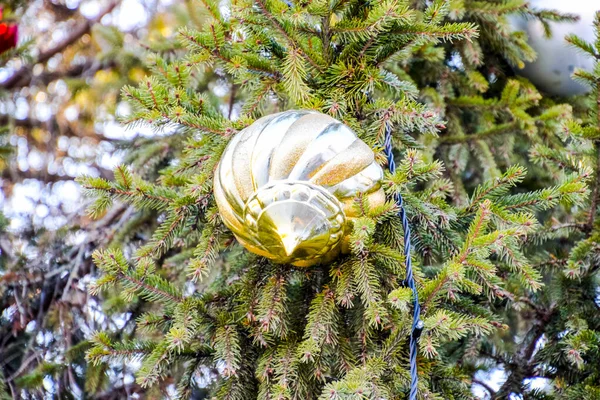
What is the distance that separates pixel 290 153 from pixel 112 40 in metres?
1.74

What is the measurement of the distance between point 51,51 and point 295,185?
2444 millimetres

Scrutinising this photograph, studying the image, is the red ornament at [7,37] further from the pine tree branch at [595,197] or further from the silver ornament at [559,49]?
the pine tree branch at [595,197]

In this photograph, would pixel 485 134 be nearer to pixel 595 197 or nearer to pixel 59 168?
pixel 595 197

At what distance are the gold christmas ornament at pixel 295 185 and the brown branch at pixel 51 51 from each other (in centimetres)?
213

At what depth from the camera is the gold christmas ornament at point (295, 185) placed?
3.61 feet

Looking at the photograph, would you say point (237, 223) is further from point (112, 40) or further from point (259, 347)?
point (112, 40)

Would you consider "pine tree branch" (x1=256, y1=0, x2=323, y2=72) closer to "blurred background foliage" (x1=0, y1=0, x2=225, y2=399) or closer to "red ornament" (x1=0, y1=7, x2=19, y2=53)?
"blurred background foliage" (x1=0, y1=0, x2=225, y2=399)

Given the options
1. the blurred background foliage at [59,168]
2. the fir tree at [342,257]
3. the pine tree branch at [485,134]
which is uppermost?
the fir tree at [342,257]

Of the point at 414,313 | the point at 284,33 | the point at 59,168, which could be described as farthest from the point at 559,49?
the point at 59,168

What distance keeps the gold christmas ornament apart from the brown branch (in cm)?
213

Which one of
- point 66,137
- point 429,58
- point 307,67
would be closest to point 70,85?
point 66,137

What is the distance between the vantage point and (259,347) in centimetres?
131

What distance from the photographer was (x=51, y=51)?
3.17 metres

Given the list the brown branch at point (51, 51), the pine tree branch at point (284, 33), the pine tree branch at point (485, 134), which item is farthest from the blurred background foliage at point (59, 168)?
the pine tree branch at point (485, 134)
